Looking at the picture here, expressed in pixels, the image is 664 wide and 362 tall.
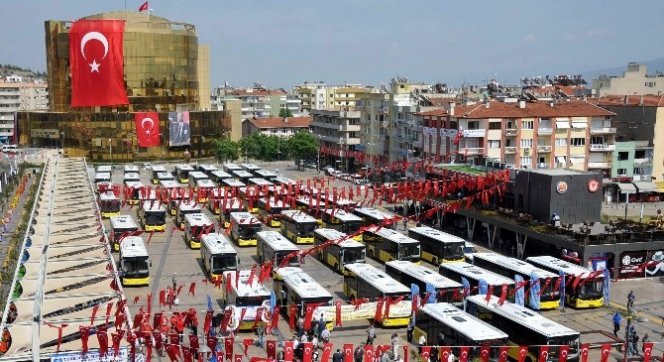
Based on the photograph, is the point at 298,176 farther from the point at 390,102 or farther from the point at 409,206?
the point at 409,206

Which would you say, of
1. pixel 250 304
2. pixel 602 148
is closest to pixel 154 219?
pixel 250 304

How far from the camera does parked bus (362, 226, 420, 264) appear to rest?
40219 mm

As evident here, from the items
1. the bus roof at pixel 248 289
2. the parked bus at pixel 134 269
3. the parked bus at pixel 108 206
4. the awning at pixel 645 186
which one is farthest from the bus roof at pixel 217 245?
the awning at pixel 645 186

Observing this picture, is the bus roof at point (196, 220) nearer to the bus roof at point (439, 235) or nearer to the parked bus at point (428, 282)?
the bus roof at point (439, 235)

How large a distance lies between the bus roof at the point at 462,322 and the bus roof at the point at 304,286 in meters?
4.39

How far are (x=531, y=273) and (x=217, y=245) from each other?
647 inches

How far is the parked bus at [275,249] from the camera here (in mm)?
37906

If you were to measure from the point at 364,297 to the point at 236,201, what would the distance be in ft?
78.2

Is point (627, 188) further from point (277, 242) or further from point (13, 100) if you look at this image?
point (13, 100)

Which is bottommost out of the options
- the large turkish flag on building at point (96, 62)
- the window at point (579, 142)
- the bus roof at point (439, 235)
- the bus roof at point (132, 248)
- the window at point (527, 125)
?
the bus roof at point (132, 248)

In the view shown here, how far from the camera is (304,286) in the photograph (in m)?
30.1

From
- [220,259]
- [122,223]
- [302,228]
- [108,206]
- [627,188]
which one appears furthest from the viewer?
[627,188]

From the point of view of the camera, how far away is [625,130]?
74.7 meters

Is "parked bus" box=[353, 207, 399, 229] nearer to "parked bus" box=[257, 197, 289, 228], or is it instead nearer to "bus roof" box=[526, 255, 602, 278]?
"parked bus" box=[257, 197, 289, 228]
